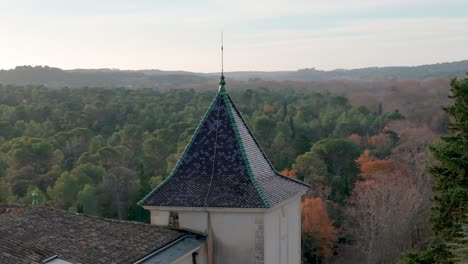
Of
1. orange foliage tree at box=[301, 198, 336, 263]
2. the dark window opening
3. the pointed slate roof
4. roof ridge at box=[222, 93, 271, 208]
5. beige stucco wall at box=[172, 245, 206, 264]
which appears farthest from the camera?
orange foliage tree at box=[301, 198, 336, 263]

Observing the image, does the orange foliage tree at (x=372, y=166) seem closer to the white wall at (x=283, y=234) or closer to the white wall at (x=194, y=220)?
the white wall at (x=283, y=234)

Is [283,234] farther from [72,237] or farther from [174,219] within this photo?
[72,237]

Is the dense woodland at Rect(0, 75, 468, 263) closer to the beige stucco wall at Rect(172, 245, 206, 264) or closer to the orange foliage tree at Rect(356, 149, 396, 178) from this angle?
the orange foliage tree at Rect(356, 149, 396, 178)

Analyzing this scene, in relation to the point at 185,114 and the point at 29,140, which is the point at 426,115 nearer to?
the point at 185,114

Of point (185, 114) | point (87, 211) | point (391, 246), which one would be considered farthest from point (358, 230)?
point (185, 114)

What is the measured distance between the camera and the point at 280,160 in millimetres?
46875

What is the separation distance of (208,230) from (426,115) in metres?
56.6

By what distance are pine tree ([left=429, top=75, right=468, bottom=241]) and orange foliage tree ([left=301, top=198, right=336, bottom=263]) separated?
2102cm

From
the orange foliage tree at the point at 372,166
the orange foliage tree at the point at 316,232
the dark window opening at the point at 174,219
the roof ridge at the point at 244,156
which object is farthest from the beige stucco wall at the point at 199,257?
the orange foliage tree at the point at 372,166

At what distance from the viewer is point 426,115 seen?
65938 mm

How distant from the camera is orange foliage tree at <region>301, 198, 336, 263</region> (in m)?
36.0

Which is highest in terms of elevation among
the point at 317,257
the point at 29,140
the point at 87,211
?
the point at 29,140

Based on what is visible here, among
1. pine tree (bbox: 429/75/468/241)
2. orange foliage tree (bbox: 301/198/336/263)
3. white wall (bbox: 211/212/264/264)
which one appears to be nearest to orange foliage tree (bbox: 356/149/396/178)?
orange foliage tree (bbox: 301/198/336/263)

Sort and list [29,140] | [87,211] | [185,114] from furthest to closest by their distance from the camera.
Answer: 1. [185,114]
2. [29,140]
3. [87,211]
